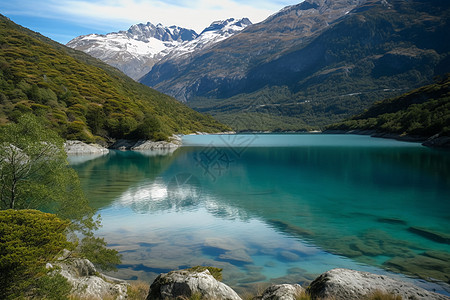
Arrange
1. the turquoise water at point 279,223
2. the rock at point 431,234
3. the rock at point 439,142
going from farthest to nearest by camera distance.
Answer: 1. the rock at point 439,142
2. the rock at point 431,234
3. the turquoise water at point 279,223

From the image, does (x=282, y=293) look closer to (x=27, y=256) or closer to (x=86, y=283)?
(x=86, y=283)

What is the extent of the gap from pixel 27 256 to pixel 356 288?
8.16 meters

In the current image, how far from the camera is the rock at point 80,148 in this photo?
70.5 m

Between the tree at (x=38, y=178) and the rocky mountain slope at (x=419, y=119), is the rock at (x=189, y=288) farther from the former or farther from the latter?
the rocky mountain slope at (x=419, y=119)

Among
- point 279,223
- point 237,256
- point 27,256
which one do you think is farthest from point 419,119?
point 27,256

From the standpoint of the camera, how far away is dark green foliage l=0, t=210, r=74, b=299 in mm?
6758

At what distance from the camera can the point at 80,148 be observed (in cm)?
7250

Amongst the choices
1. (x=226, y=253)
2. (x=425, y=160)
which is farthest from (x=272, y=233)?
(x=425, y=160)

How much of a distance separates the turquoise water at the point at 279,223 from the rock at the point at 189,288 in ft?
12.0

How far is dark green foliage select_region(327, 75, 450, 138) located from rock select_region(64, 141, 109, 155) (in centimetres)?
8411

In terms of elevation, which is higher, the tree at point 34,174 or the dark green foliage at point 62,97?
the dark green foliage at point 62,97

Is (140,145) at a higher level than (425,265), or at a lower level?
higher

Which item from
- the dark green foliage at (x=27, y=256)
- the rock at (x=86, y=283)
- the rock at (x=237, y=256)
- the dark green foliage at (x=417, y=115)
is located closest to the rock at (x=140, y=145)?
the dark green foliage at (x=417, y=115)

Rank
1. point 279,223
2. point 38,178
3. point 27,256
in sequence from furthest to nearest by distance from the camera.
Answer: point 279,223, point 38,178, point 27,256
